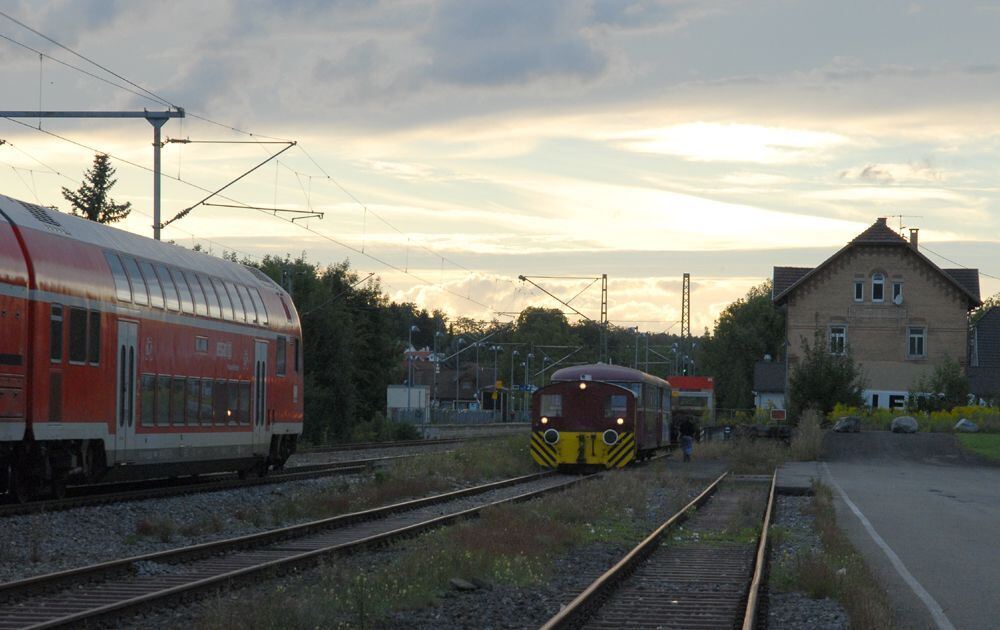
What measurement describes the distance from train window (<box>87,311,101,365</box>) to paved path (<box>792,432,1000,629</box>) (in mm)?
11345

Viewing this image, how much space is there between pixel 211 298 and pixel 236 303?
1.27m

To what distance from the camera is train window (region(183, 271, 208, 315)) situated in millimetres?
24359

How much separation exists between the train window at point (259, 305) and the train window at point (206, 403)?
3.15 meters

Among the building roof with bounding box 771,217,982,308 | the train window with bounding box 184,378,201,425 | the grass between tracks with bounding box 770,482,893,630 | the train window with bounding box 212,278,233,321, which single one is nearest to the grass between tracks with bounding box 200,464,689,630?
the grass between tracks with bounding box 770,482,893,630

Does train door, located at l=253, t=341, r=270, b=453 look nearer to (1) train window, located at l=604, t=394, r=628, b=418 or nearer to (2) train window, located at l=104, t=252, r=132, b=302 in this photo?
(2) train window, located at l=104, t=252, r=132, b=302

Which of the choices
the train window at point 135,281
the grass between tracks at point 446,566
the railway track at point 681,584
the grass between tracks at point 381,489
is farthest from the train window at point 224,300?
the railway track at point 681,584

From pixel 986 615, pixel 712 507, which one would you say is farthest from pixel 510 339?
pixel 986 615

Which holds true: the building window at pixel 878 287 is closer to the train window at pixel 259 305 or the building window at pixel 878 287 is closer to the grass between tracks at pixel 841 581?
the train window at pixel 259 305

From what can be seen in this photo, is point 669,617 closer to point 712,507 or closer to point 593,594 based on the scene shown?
point 593,594

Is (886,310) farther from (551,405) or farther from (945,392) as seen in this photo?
(551,405)

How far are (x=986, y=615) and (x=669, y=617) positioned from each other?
9.97 feet

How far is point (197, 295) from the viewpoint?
24531 millimetres

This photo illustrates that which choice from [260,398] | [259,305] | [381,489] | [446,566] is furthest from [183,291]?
[446,566]

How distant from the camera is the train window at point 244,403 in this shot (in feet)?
86.8
